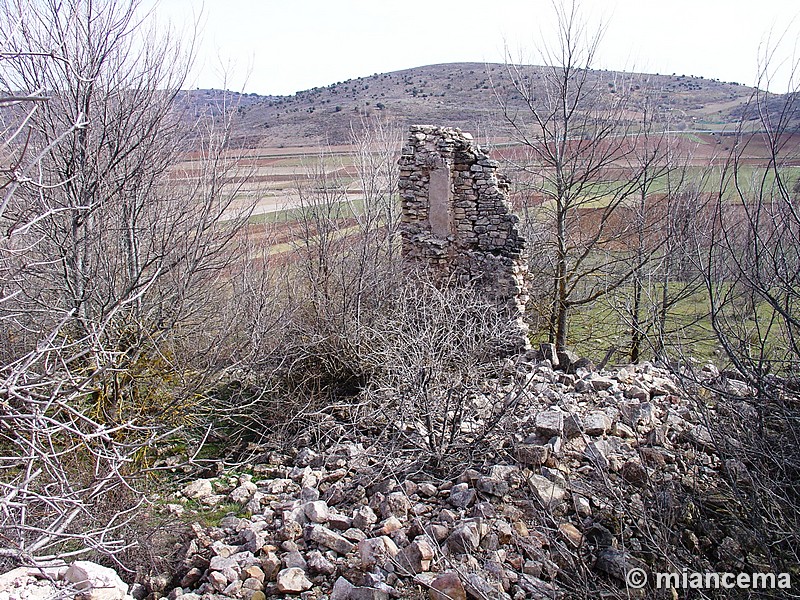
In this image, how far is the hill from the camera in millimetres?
31125

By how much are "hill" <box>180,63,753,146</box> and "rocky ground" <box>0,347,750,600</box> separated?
68.1 ft

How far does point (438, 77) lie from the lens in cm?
5403

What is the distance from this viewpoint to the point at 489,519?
4230mm

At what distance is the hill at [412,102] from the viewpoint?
→ 31.1 metres

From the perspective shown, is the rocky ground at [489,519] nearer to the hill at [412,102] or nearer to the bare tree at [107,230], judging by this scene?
the bare tree at [107,230]

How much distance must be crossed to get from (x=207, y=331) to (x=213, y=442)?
4.72 ft

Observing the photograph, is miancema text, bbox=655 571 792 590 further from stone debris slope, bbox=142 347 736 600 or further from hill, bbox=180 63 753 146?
hill, bbox=180 63 753 146

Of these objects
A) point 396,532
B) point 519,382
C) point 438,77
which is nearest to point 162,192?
point 519,382

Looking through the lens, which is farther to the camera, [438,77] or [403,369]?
[438,77]

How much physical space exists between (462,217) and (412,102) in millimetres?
37138

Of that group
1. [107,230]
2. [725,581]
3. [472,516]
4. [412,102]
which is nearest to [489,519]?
[472,516]

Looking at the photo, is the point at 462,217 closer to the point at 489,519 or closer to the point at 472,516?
the point at 472,516

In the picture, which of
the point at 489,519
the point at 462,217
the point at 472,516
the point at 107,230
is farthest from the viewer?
the point at 462,217

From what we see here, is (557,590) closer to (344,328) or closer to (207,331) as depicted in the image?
(344,328)
